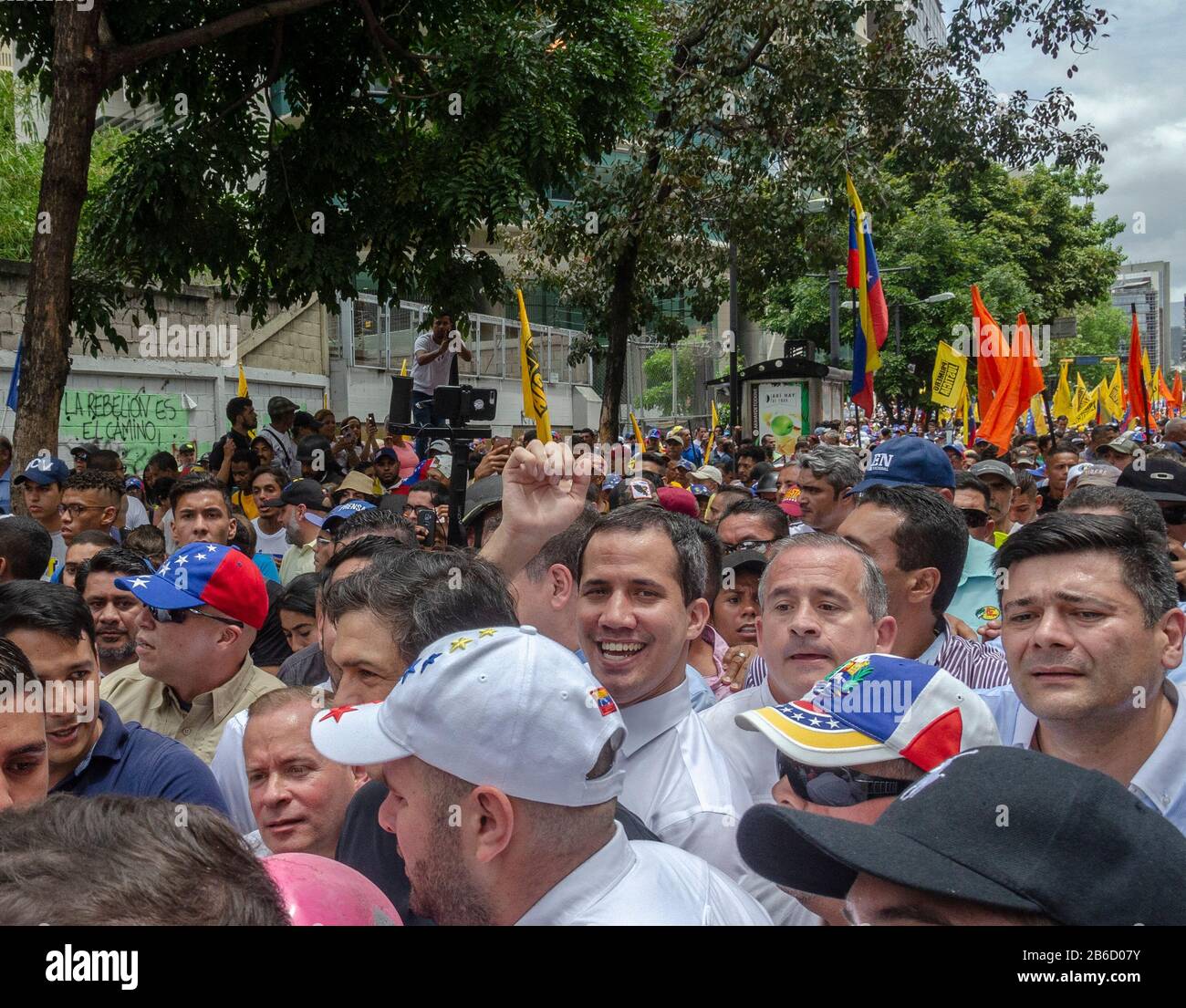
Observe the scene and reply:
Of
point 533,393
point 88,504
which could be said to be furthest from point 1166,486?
point 88,504

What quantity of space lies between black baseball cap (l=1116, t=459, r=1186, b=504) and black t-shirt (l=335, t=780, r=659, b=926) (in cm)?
387

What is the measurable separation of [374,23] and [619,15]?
2.26m

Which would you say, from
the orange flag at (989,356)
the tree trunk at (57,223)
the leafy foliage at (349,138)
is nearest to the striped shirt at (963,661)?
the tree trunk at (57,223)

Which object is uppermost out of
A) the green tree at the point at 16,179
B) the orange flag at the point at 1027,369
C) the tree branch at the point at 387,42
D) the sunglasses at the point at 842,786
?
the green tree at the point at 16,179

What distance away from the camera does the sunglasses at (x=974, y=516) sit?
5.73m

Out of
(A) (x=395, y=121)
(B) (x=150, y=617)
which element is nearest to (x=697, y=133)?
(A) (x=395, y=121)

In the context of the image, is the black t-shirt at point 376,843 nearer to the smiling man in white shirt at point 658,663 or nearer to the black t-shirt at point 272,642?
the smiling man in white shirt at point 658,663

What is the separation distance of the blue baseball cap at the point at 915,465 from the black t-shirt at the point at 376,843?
10.5ft

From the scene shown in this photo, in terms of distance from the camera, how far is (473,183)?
9641 millimetres

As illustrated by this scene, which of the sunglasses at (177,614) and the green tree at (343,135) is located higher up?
the green tree at (343,135)

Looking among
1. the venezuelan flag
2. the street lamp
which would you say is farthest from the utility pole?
the street lamp

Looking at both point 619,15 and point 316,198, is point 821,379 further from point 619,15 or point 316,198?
point 316,198

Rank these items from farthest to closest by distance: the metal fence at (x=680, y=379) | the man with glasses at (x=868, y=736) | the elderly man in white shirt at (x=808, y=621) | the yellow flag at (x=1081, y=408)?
the metal fence at (x=680, y=379) → the yellow flag at (x=1081, y=408) → the elderly man in white shirt at (x=808, y=621) → the man with glasses at (x=868, y=736)

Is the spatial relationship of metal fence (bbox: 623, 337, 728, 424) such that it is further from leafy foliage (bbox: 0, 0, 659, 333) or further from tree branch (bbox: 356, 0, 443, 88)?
tree branch (bbox: 356, 0, 443, 88)
